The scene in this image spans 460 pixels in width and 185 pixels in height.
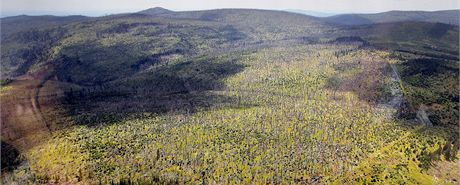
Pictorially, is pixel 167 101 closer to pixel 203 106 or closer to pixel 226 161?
pixel 203 106

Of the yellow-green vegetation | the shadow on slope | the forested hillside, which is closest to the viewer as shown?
the forested hillside

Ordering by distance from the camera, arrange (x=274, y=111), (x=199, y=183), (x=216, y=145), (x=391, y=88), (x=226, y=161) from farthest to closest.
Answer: (x=391, y=88), (x=274, y=111), (x=216, y=145), (x=226, y=161), (x=199, y=183)

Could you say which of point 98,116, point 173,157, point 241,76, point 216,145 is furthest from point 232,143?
point 241,76

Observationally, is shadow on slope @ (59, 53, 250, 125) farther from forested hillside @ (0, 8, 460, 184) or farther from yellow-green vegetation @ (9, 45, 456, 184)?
yellow-green vegetation @ (9, 45, 456, 184)

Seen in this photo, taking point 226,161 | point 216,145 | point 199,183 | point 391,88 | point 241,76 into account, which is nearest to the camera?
point 199,183

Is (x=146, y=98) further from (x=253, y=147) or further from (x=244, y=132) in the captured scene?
(x=253, y=147)

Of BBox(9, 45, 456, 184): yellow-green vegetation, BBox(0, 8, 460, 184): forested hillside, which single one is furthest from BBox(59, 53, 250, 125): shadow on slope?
BBox(9, 45, 456, 184): yellow-green vegetation

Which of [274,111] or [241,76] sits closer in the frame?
[274,111]

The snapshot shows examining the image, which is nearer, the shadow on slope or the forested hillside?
the forested hillside

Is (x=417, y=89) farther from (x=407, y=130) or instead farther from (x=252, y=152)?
(x=252, y=152)
